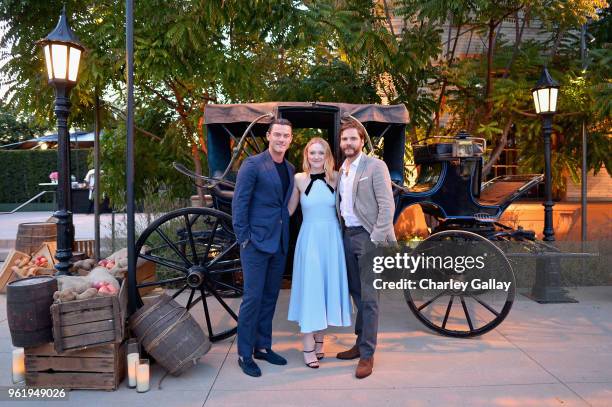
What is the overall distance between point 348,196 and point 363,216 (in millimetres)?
191

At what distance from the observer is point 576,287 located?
255 inches

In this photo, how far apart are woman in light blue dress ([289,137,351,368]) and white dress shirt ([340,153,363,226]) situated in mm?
78

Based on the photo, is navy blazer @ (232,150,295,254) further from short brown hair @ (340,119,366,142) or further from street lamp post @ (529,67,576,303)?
street lamp post @ (529,67,576,303)

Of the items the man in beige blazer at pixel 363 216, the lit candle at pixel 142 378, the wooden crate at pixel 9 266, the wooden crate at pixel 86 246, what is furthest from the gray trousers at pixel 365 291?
the wooden crate at pixel 86 246

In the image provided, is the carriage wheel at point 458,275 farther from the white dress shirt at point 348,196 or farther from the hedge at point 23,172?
the hedge at point 23,172

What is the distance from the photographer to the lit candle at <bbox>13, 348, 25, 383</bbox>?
11.1 feet

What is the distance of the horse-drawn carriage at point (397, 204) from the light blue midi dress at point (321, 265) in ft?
2.19

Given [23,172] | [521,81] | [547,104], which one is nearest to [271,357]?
[547,104]

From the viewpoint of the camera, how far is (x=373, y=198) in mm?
3607

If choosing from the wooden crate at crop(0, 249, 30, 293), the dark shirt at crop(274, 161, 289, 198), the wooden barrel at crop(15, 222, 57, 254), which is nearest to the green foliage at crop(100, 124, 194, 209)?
the wooden barrel at crop(15, 222, 57, 254)

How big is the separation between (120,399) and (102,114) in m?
5.72

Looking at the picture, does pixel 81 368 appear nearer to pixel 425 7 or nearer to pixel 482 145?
pixel 482 145

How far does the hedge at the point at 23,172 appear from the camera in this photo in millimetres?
20422

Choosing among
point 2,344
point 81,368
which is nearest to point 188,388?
point 81,368
